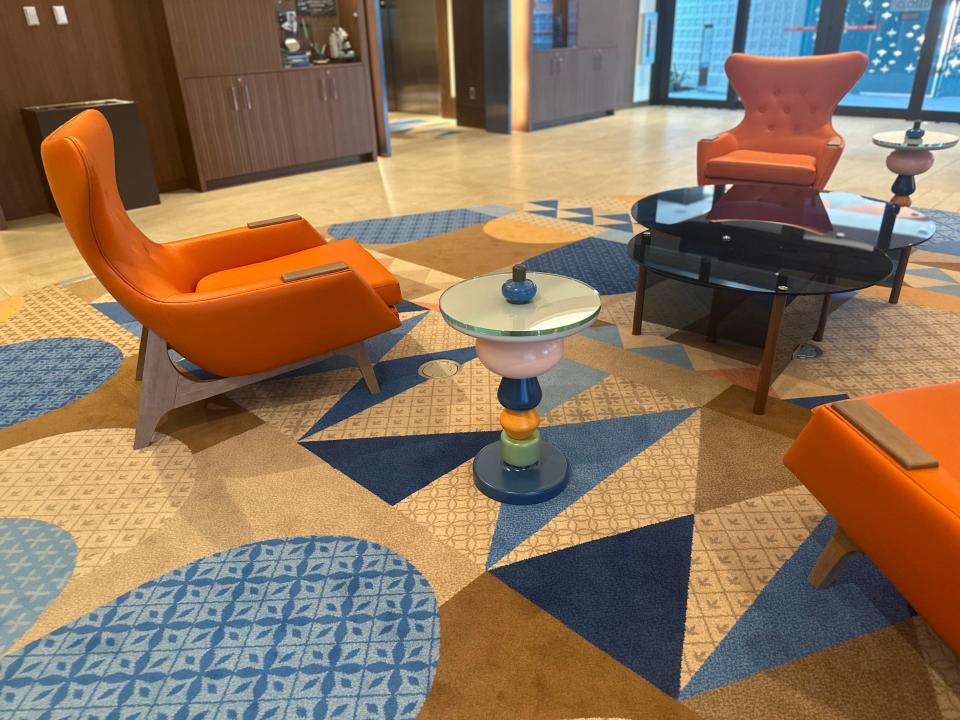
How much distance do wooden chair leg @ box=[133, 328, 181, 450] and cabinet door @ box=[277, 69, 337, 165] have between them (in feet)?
14.7

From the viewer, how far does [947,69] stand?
7965 millimetres

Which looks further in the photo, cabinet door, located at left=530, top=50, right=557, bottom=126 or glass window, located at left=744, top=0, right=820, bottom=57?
glass window, located at left=744, top=0, right=820, bottom=57

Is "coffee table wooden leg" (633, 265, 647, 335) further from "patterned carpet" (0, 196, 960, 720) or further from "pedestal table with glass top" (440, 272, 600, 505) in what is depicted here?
"pedestal table with glass top" (440, 272, 600, 505)

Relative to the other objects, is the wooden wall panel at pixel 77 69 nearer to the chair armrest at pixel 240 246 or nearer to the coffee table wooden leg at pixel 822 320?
the chair armrest at pixel 240 246

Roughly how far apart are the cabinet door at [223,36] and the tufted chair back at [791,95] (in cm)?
387

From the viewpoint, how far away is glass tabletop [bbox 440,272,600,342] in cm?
170

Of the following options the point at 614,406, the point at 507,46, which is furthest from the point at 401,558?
the point at 507,46

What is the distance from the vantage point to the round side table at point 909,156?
380 cm

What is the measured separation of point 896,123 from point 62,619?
31.3 feet

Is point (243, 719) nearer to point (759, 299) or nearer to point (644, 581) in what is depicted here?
point (644, 581)

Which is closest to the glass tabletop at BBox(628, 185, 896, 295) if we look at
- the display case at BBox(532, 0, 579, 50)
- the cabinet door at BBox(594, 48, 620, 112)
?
the display case at BBox(532, 0, 579, 50)

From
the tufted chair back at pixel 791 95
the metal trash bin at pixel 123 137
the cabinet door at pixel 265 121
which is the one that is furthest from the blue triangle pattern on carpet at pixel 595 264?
the cabinet door at pixel 265 121

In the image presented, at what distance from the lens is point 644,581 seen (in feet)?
5.56

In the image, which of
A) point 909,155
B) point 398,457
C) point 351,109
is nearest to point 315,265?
point 398,457
